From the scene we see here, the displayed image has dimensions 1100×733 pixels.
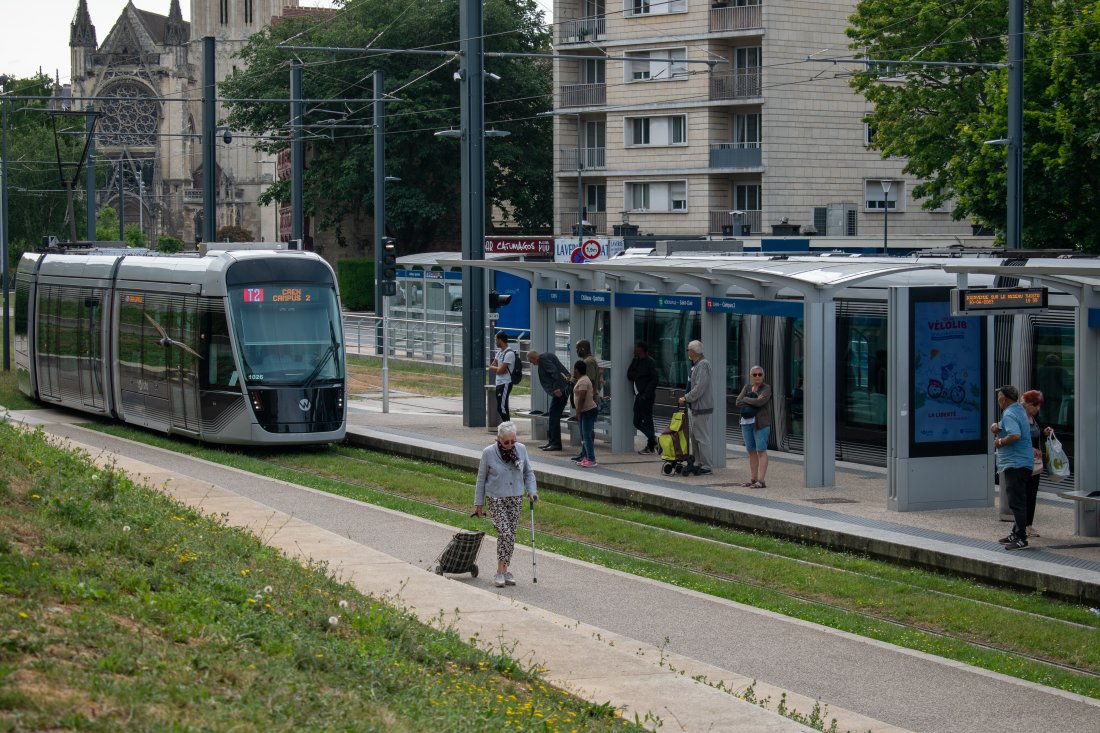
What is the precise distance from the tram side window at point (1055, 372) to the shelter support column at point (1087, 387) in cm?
335

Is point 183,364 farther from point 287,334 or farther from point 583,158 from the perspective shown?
point 583,158

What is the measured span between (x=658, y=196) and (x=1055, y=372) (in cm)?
4100

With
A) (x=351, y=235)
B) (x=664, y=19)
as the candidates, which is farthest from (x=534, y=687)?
(x=351, y=235)

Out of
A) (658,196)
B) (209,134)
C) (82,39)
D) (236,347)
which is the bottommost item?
(236,347)

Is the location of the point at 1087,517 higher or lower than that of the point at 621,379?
lower

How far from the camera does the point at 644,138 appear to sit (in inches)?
2343

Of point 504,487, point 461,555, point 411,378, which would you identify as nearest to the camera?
point 504,487

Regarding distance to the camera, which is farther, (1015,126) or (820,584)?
(1015,126)

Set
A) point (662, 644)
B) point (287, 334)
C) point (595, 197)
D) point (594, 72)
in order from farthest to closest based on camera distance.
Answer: point (595, 197), point (594, 72), point (287, 334), point (662, 644)

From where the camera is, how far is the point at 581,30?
202 feet

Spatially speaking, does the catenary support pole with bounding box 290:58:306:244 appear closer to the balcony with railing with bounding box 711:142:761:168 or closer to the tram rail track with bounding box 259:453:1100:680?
the balcony with railing with bounding box 711:142:761:168

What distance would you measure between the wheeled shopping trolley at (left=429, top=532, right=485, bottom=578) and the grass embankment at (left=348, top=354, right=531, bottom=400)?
20.6 m

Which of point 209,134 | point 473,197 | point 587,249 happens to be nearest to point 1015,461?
point 473,197

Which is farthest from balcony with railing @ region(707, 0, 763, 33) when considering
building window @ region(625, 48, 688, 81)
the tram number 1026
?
the tram number 1026
